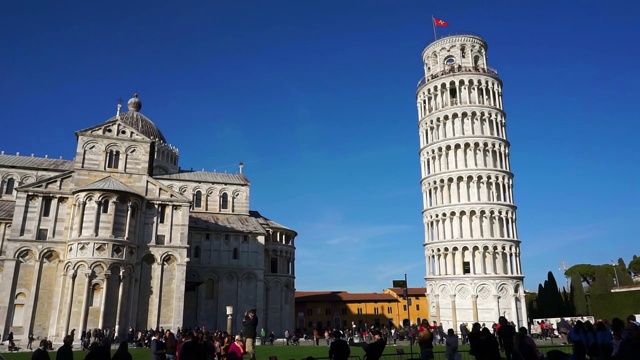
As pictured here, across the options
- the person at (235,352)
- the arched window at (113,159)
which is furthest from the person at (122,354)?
the arched window at (113,159)

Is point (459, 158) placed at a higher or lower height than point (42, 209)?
higher

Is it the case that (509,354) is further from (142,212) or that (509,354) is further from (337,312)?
(337,312)

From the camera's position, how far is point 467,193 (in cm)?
4425

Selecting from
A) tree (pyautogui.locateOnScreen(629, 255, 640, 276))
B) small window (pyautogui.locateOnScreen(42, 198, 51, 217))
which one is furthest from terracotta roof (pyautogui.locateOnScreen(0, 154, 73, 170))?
tree (pyautogui.locateOnScreen(629, 255, 640, 276))

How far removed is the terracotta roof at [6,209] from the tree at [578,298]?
62.1m

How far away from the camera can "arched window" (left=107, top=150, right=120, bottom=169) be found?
38250 mm

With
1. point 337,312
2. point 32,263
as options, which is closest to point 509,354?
point 32,263

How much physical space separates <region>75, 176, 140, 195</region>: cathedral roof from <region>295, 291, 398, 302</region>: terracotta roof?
42660 mm

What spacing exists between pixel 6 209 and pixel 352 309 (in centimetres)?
5004

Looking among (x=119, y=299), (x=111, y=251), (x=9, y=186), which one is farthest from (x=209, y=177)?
(x=119, y=299)

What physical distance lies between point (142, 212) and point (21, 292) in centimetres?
1006

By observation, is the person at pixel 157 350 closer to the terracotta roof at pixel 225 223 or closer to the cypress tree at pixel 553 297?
the terracotta roof at pixel 225 223

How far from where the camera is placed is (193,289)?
42969 mm

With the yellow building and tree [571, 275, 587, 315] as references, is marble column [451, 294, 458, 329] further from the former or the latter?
the yellow building
